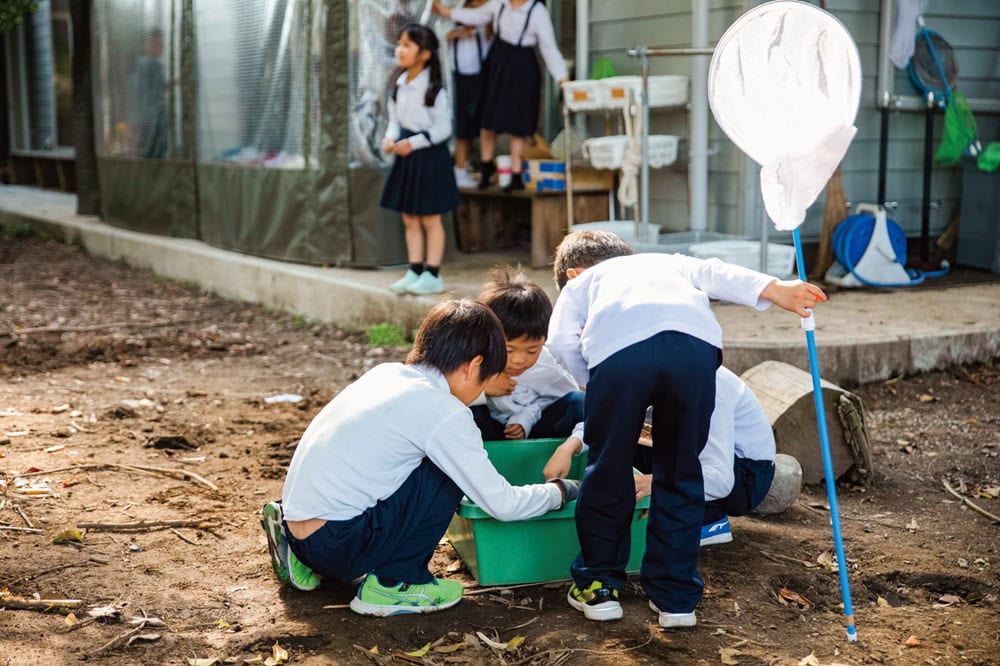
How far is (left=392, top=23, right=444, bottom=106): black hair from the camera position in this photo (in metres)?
6.81

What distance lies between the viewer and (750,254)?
6543 mm

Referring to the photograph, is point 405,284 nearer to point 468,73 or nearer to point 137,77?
point 468,73

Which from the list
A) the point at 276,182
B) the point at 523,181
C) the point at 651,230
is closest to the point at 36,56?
the point at 276,182

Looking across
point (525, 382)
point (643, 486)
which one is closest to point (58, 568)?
point (525, 382)

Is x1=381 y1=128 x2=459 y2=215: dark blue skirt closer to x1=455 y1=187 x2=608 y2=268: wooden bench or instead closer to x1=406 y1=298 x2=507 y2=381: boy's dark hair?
x1=455 y1=187 x2=608 y2=268: wooden bench

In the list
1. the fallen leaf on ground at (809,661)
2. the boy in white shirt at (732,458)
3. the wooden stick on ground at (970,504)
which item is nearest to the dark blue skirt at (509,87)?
the wooden stick on ground at (970,504)

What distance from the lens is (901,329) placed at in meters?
5.78

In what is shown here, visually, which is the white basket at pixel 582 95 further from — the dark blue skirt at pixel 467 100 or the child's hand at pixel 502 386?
the child's hand at pixel 502 386

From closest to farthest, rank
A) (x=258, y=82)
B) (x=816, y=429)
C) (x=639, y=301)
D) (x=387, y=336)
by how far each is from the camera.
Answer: (x=639, y=301), (x=816, y=429), (x=387, y=336), (x=258, y=82)

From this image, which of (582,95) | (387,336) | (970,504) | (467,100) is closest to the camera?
(970,504)

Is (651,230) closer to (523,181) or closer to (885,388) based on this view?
(523,181)

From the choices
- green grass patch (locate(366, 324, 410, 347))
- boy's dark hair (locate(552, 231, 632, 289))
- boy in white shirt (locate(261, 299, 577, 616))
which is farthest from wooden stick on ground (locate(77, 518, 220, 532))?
green grass patch (locate(366, 324, 410, 347))

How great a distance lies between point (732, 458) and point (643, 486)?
0.33m

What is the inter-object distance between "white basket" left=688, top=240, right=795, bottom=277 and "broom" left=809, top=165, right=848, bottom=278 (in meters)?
0.83
